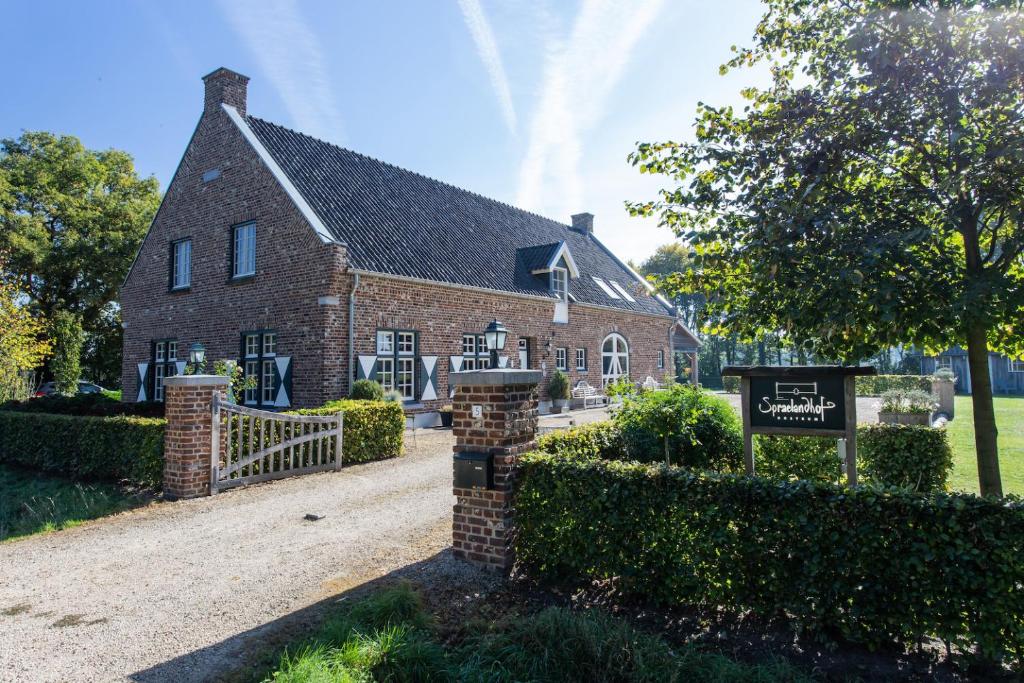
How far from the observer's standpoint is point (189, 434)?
7980mm

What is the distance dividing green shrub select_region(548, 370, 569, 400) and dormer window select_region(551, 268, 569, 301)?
2.80m

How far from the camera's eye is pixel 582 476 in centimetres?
463

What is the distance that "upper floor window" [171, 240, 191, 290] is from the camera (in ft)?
57.0

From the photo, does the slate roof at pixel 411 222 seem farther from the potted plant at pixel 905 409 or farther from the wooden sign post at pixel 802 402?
the wooden sign post at pixel 802 402

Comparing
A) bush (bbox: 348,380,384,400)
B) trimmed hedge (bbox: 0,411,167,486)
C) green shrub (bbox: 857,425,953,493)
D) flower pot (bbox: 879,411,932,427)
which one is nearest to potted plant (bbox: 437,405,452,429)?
bush (bbox: 348,380,384,400)

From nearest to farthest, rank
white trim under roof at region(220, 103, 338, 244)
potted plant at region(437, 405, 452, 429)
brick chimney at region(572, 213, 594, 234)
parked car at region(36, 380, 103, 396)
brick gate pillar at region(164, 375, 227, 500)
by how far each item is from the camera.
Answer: brick gate pillar at region(164, 375, 227, 500), white trim under roof at region(220, 103, 338, 244), potted plant at region(437, 405, 452, 429), parked car at region(36, 380, 103, 396), brick chimney at region(572, 213, 594, 234)

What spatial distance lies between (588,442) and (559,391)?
12.7m

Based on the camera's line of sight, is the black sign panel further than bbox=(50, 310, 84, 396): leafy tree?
No

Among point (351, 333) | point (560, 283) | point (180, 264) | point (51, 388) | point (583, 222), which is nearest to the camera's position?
point (351, 333)

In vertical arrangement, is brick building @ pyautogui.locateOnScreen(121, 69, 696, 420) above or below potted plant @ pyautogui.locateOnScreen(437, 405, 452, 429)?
above

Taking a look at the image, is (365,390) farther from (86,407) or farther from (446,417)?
(86,407)

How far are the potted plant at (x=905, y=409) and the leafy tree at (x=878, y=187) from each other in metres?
7.25

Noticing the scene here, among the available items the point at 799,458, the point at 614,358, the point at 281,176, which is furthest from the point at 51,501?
the point at 614,358

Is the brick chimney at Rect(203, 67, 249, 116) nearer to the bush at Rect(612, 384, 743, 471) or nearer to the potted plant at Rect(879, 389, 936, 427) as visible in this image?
the bush at Rect(612, 384, 743, 471)
